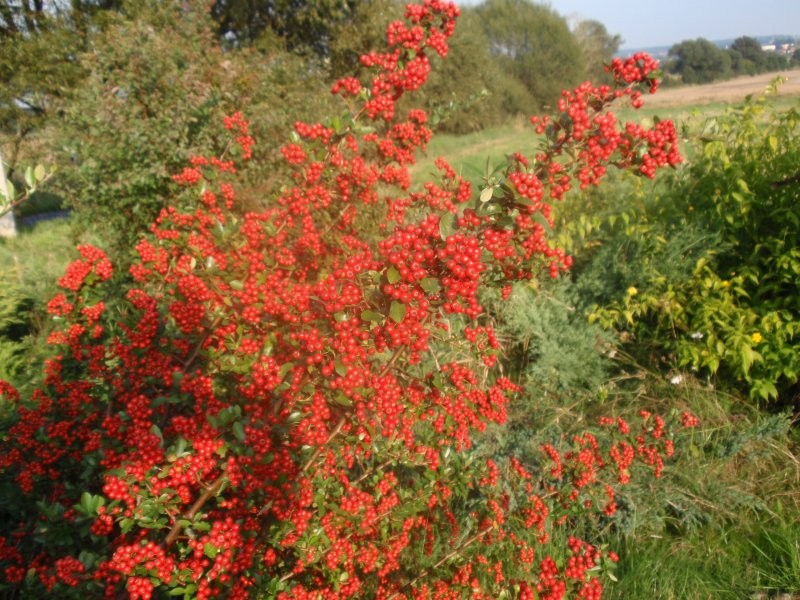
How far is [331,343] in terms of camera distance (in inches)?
61.4

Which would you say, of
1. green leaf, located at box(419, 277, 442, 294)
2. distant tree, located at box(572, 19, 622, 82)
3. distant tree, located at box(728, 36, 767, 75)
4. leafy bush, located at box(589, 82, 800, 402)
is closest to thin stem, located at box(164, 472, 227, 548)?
green leaf, located at box(419, 277, 442, 294)

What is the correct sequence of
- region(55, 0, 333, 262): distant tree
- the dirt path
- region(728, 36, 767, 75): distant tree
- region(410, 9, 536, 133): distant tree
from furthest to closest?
region(728, 36, 767, 75): distant tree → the dirt path → region(410, 9, 536, 133): distant tree → region(55, 0, 333, 262): distant tree

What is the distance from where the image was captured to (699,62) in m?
53.8

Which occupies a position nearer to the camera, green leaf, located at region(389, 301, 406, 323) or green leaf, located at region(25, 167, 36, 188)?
green leaf, located at region(389, 301, 406, 323)

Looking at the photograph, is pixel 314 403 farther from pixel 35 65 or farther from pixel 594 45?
pixel 594 45

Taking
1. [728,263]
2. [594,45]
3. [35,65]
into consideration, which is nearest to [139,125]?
[728,263]

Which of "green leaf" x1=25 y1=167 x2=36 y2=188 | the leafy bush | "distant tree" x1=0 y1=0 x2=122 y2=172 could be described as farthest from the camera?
"distant tree" x1=0 y1=0 x2=122 y2=172

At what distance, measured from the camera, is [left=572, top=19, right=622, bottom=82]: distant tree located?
38719 millimetres

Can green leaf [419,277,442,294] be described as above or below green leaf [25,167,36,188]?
below

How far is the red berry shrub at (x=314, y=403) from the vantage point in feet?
4.97

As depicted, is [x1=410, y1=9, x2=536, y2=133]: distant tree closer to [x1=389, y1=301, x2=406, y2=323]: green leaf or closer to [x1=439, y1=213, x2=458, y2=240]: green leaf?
[x1=439, y1=213, x2=458, y2=240]: green leaf

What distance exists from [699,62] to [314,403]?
64917mm

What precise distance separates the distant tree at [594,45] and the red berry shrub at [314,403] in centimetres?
3927

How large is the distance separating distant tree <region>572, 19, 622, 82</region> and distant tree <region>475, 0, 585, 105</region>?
80.4 inches
